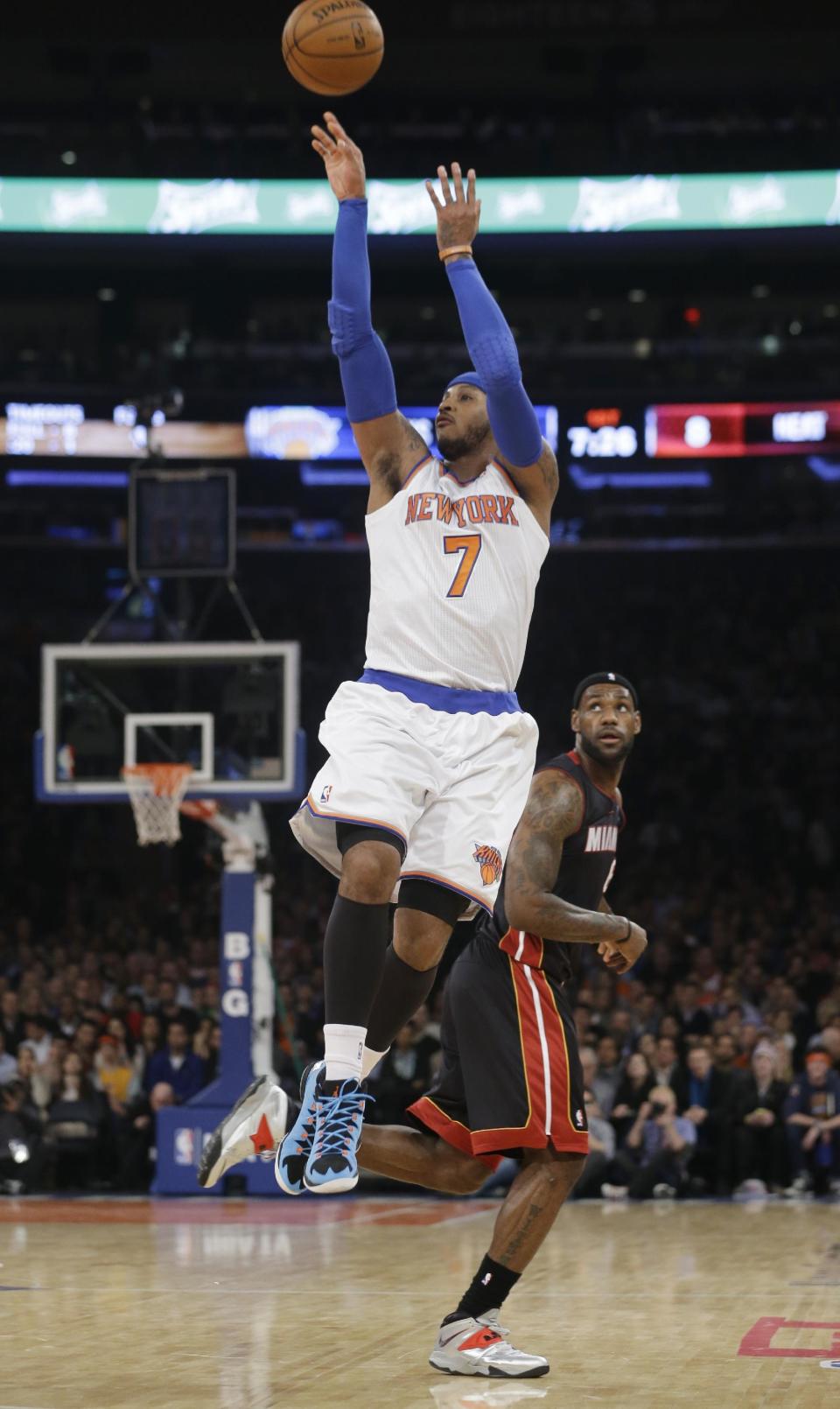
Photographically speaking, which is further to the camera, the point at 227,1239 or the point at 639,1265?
the point at 227,1239

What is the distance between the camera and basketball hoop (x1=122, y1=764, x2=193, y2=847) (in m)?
12.7

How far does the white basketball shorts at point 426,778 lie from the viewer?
5.02 meters

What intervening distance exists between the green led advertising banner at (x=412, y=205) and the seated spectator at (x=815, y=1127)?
Result: 1220 centimetres

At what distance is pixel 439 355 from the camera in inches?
901

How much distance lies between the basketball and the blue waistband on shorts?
2.02m

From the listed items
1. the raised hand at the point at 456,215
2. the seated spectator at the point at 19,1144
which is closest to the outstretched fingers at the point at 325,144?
the raised hand at the point at 456,215

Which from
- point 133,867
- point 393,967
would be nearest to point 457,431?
point 393,967

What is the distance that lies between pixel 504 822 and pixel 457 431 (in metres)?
1.18

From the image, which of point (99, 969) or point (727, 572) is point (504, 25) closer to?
point (727, 572)

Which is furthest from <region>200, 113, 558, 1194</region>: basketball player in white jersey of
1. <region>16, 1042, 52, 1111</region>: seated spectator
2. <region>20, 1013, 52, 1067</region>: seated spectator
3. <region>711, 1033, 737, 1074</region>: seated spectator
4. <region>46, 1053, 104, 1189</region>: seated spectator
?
<region>20, 1013, 52, 1067</region>: seated spectator

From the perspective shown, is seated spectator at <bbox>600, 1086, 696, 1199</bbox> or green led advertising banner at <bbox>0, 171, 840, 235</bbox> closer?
seated spectator at <bbox>600, 1086, 696, 1199</bbox>

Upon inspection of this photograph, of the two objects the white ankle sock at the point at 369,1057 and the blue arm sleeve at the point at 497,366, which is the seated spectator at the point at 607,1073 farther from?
the blue arm sleeve at the point at 497,366

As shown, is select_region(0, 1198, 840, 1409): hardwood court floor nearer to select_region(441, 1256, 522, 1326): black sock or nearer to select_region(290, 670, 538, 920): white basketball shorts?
select_region(441, 1256, 522, 1326): black sock

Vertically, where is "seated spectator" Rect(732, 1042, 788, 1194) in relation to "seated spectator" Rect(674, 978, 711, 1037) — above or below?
below
